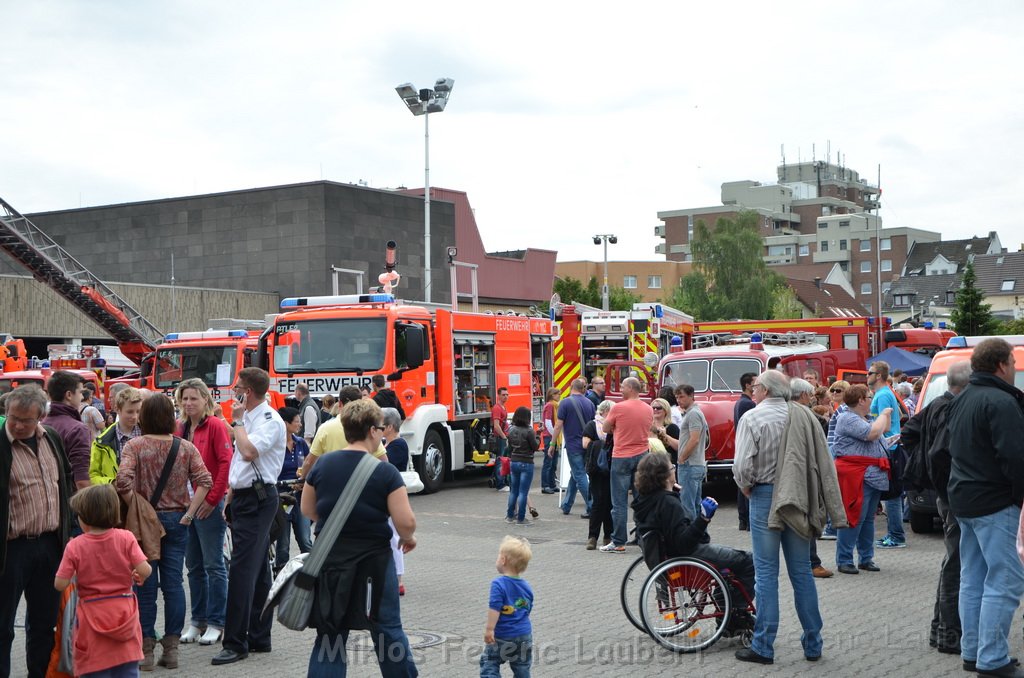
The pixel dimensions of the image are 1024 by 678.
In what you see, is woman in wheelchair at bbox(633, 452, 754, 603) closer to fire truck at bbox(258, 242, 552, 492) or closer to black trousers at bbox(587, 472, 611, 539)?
black trousers at bbox(587, 472, 611, 539)

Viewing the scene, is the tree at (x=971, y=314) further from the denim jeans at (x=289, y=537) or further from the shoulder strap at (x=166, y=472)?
the shoulder strap at (x=166, y=472)

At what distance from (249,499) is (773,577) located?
3.48 meters

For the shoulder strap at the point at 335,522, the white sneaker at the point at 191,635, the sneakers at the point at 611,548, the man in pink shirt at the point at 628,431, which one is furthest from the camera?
the sneakers at the point at 611,548

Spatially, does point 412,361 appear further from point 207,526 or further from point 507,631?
point 507,631

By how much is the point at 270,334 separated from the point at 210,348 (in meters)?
4.17

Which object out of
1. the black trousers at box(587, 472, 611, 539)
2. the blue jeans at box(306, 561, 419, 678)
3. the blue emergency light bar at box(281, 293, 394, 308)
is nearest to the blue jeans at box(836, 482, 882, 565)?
the black trousers at box(587, 472, 611, 539)

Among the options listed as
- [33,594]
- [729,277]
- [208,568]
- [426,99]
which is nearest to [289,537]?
[208,568]

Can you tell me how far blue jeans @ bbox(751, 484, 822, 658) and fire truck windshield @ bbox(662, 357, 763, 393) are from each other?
10.2m

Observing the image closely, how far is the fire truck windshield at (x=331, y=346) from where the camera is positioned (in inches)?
682

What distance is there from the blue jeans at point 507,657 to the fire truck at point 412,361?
436 inches

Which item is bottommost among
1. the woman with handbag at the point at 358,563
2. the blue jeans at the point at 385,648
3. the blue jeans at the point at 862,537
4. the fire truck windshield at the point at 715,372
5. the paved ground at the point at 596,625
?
the paved ground at the point at 596,625

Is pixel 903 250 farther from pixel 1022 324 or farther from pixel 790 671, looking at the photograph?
pixel 790 671

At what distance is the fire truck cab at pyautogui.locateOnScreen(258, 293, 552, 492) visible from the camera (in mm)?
17250

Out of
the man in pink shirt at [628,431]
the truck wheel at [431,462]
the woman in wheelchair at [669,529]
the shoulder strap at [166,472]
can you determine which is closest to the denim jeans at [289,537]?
the shoulder strap at [166,472]
